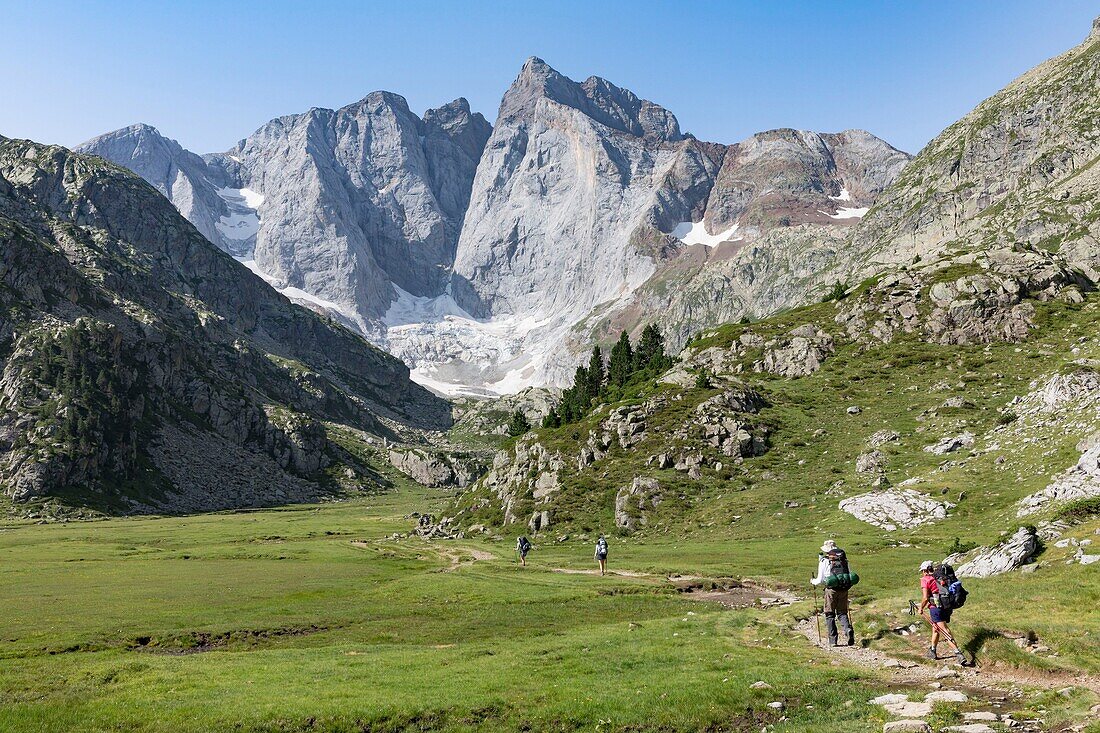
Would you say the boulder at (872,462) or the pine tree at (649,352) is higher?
the pine tree at (649,352)

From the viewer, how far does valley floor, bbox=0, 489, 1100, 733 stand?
21.6 m

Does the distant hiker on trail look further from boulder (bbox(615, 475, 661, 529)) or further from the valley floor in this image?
boulder (bbox(615, 475, 661, 529))

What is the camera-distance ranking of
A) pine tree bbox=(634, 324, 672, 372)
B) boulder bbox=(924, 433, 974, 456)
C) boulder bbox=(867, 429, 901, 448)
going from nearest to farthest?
1. boulder bbox=(924, 433, 974, 456)
2. boulder bbox=(867, 429, 901, 448)
3. pine tree bbox=(634, 324, 672, 372)

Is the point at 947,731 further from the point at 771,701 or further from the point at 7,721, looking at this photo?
the point at 7,721

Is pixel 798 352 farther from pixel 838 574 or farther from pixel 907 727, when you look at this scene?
pixel 907 727

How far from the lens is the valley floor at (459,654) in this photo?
21.6m

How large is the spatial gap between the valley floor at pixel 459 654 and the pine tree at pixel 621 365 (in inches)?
3784

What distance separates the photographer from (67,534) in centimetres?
13175

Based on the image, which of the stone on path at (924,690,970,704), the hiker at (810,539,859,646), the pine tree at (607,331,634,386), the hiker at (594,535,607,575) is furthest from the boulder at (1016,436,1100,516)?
the pine tree at (607,331,634,386)

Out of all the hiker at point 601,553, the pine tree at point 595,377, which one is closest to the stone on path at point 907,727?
the hiker at point 601,553

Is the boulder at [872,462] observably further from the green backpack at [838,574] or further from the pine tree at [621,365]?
the pine tree at [621,365]

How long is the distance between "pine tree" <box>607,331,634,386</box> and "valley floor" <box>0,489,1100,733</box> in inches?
3784

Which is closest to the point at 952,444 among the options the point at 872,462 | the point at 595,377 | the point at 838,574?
the point at 872,462

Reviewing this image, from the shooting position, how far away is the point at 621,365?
16688cm
